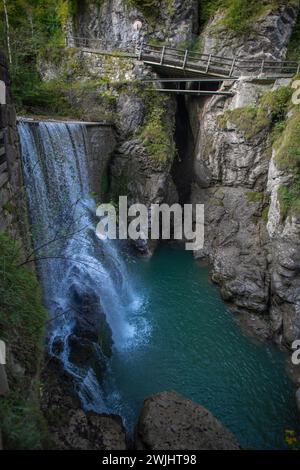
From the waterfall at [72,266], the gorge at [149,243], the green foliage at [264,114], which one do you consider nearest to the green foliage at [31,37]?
the gorge at [149,243]

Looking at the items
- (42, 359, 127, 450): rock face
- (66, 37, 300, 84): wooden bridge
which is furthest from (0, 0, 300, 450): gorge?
(66, 37, 300, 84): wooden bridge

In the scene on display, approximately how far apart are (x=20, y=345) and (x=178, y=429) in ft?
10.9

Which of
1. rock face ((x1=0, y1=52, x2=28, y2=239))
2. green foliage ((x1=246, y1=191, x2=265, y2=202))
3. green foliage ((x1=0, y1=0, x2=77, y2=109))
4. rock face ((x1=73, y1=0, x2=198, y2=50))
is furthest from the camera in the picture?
rock face ((x1=73, y1=0, x2=198, y2=50))

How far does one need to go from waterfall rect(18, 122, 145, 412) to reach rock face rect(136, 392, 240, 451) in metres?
1.73

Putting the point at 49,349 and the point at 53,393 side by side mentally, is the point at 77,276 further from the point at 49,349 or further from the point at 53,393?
the point at 53,393

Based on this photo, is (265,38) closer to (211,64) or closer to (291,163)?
(211,64)

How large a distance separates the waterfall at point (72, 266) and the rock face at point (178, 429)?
1.73 meters

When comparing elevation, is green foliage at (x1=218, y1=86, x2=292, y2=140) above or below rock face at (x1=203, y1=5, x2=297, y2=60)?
below

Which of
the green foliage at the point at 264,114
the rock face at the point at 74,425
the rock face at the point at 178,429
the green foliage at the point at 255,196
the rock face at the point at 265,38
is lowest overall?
the rock face at the point at 178,429

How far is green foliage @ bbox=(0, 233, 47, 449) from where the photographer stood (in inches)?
142

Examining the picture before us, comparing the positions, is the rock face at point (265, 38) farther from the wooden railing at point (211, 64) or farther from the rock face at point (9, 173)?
the rock face at point (9, 173)

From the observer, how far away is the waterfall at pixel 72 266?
7969 millimetres

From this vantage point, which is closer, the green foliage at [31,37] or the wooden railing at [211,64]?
the green foliage at [31,37]

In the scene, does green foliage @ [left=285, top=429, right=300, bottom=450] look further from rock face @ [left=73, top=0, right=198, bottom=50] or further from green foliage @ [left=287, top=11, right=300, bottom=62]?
rock face @ [left=73, top=0, right=198, bottom=50]
